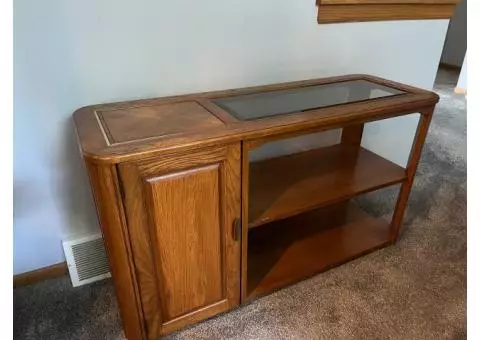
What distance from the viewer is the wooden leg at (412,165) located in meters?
1.43

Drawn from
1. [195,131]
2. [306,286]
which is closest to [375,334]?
[306,286]

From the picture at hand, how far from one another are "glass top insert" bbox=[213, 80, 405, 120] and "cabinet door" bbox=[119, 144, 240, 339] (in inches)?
9.3

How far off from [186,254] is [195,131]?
Result: 41 centimetres

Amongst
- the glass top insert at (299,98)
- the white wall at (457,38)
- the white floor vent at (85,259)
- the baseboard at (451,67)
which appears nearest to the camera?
the glass top insert at (299,98)

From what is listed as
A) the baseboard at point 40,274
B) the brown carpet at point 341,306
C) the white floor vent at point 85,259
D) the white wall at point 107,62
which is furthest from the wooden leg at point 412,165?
the baseboard at point 40,274

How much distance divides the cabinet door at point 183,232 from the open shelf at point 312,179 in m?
0.17

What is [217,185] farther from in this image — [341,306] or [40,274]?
[40,274]

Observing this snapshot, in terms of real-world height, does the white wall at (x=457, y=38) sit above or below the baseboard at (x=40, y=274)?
above

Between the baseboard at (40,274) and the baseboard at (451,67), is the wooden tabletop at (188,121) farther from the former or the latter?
the baseboard at (451,67)

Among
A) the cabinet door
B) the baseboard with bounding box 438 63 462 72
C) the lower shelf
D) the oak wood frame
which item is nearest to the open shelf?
the cabinet door

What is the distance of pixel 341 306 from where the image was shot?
138cm

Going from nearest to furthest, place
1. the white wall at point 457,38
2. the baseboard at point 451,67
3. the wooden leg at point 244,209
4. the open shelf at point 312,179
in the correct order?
1. the wooden leg at point 244,209
2. the open shelf at point 312,179
3. the white wall at point 457,38
4. the baseboard at point 451,67

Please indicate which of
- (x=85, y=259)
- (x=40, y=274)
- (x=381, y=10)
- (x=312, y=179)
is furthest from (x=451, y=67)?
(x=40, y=274)

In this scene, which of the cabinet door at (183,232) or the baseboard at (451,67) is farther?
the baseboard at (451,67)
